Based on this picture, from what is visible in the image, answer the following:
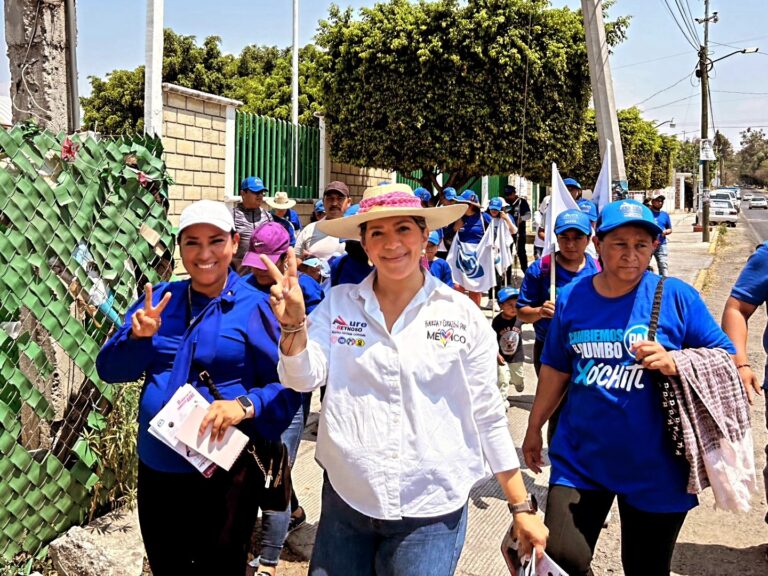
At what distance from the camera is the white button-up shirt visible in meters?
2.03

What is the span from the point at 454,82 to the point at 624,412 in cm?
1076

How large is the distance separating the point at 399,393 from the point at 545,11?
11.7m

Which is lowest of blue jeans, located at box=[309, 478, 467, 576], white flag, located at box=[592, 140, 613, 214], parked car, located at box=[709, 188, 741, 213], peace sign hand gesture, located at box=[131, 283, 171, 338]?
blue jeans, located at box=[309, 478, 467, 576]

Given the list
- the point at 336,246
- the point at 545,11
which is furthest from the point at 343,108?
the point at 336,246

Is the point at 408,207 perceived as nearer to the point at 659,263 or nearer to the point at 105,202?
the point at 105,202

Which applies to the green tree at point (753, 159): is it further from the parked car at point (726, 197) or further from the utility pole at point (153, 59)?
the utility pole at point (153, 59)

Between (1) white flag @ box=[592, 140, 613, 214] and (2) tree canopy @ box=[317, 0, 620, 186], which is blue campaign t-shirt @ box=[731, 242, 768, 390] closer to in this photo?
(1) white flag @ box=[592, 140, 613, 214]

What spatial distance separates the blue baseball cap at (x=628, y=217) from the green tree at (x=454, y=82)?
9.93 m

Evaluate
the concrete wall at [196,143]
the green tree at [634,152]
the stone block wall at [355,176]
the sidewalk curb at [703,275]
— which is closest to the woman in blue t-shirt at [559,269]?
the concrete wall at [196,143]

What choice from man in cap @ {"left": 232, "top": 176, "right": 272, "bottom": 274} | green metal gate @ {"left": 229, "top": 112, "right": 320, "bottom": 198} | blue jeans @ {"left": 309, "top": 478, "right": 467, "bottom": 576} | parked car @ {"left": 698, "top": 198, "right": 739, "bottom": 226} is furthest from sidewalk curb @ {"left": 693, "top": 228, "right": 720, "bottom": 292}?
parked car @ {"left": 698, "top": 198, "right": 739, "bottom": 226}

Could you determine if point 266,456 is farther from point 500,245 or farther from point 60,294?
point 500,245

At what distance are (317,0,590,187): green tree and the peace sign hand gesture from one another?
10.4 m

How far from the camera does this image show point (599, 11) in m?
8.70

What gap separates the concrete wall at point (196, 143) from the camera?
8102mm
